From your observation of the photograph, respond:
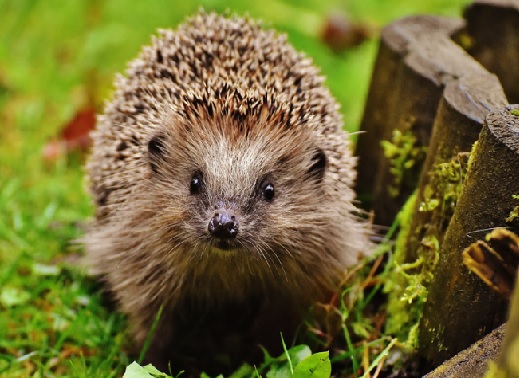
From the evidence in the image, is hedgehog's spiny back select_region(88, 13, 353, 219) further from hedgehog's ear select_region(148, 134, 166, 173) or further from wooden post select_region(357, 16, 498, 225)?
wooden post select_region(357, 16, 498, 225)

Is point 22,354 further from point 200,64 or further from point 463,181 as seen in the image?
point 463,181

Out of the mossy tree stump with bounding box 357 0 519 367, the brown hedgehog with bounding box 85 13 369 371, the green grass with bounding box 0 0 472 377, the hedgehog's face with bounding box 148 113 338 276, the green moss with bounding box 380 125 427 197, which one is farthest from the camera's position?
the green moss with bounding box 380 125 427 197

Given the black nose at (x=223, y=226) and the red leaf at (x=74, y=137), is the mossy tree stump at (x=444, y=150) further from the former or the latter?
the red leaf at (x=74, y=137)

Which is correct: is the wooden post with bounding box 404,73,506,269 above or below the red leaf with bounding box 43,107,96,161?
above

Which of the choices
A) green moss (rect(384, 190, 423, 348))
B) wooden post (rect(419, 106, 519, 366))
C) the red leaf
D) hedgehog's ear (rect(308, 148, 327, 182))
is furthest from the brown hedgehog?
the red leaf

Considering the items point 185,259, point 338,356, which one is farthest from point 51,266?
point 338,356

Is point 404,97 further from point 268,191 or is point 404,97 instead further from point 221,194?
point 221,194
